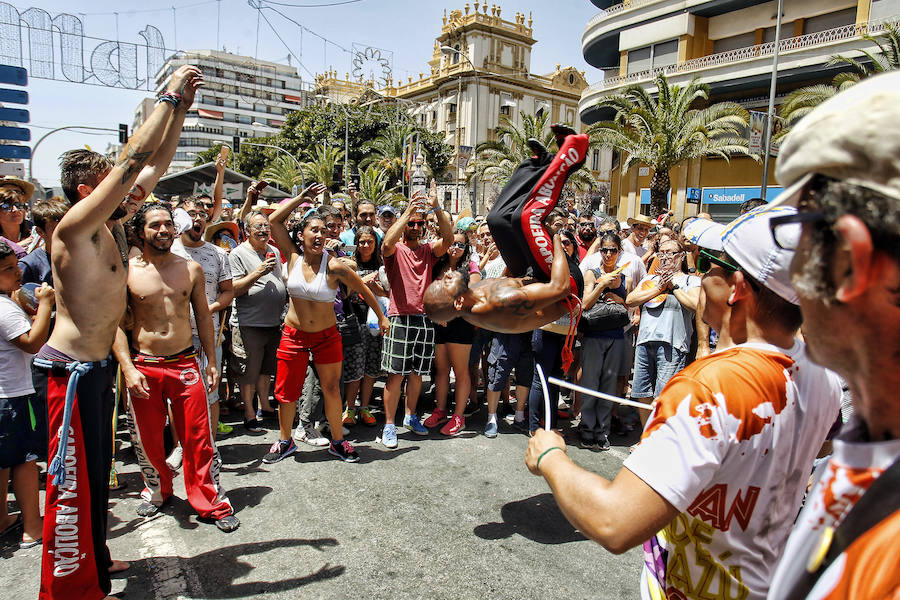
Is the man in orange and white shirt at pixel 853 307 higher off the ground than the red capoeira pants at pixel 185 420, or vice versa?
the man in orange and white shirt at pixel 853 307

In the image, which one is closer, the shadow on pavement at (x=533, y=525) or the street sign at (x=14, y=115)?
the shadow on pavement at (x=533, y=525)

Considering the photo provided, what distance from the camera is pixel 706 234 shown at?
1971 mm

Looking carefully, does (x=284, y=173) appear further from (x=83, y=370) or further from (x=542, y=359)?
(x=83, y=370)

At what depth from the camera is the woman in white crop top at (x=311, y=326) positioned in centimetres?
512

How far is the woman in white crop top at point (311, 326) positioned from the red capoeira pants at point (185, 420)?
1.09 meters

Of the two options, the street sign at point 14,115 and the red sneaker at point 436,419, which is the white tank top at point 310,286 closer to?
the red sneaker at point 436,419

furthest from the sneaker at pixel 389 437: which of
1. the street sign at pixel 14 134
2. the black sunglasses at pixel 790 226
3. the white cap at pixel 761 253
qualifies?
the street sign at pixel 14 134

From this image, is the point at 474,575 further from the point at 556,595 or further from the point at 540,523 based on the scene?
the point at 540,523

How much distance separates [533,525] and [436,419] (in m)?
2.30

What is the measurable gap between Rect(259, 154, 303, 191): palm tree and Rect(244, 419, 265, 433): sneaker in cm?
4028

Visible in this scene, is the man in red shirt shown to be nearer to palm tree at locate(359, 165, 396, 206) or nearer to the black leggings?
the black leggings

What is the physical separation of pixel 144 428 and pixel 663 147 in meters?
23.9

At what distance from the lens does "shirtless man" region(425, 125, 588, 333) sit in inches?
112

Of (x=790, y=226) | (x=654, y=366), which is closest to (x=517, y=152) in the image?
(x=654, y=366)
